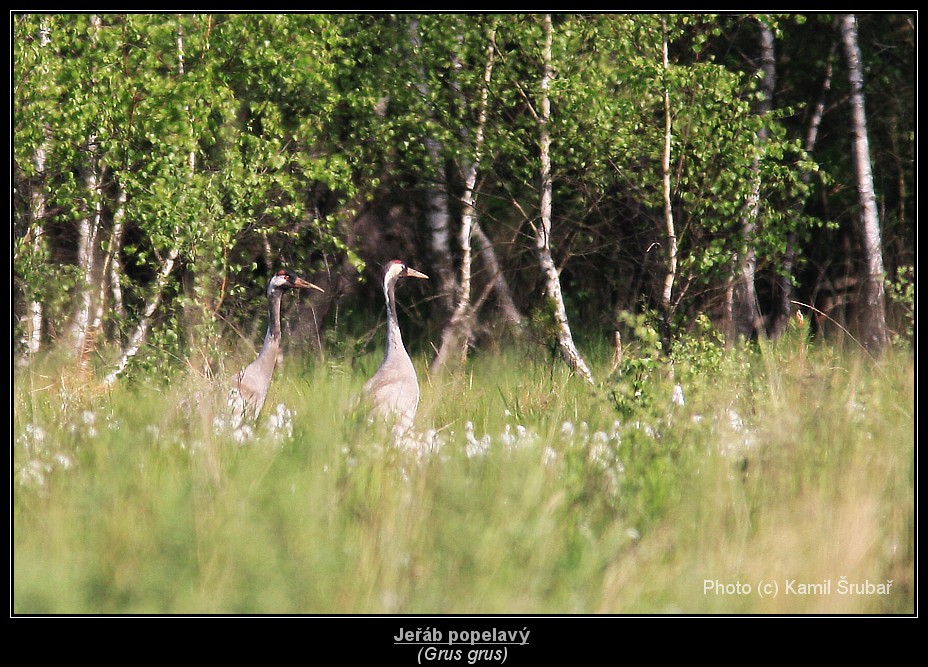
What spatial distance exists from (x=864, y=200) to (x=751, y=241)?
1.52 m

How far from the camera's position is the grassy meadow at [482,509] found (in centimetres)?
371

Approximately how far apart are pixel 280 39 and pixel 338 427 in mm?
4682

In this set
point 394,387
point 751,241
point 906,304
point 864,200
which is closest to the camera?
point 394,387

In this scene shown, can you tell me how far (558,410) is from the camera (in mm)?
5797

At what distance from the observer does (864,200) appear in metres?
8.66

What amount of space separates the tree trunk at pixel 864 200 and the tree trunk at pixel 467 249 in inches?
136

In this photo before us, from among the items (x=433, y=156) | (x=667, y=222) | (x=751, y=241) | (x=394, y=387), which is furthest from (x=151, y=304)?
(x=751, y=241)

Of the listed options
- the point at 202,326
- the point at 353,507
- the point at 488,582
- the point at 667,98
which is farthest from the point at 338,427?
the point at 667,98

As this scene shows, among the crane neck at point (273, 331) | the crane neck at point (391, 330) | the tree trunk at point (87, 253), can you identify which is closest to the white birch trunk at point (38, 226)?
the tree trunk at point (87, 253)

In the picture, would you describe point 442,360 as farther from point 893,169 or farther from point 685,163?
point 893,169

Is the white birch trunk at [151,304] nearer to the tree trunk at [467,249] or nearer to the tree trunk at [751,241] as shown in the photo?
the tree trunk at [467,249]

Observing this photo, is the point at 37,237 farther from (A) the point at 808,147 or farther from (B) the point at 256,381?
(A) the point at 808,147

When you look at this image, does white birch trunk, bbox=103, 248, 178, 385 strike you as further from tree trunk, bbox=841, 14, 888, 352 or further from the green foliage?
tree trunk, bbox=841, 14, 888, 352

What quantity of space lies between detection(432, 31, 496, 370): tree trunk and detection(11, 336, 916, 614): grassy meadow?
3414mm
